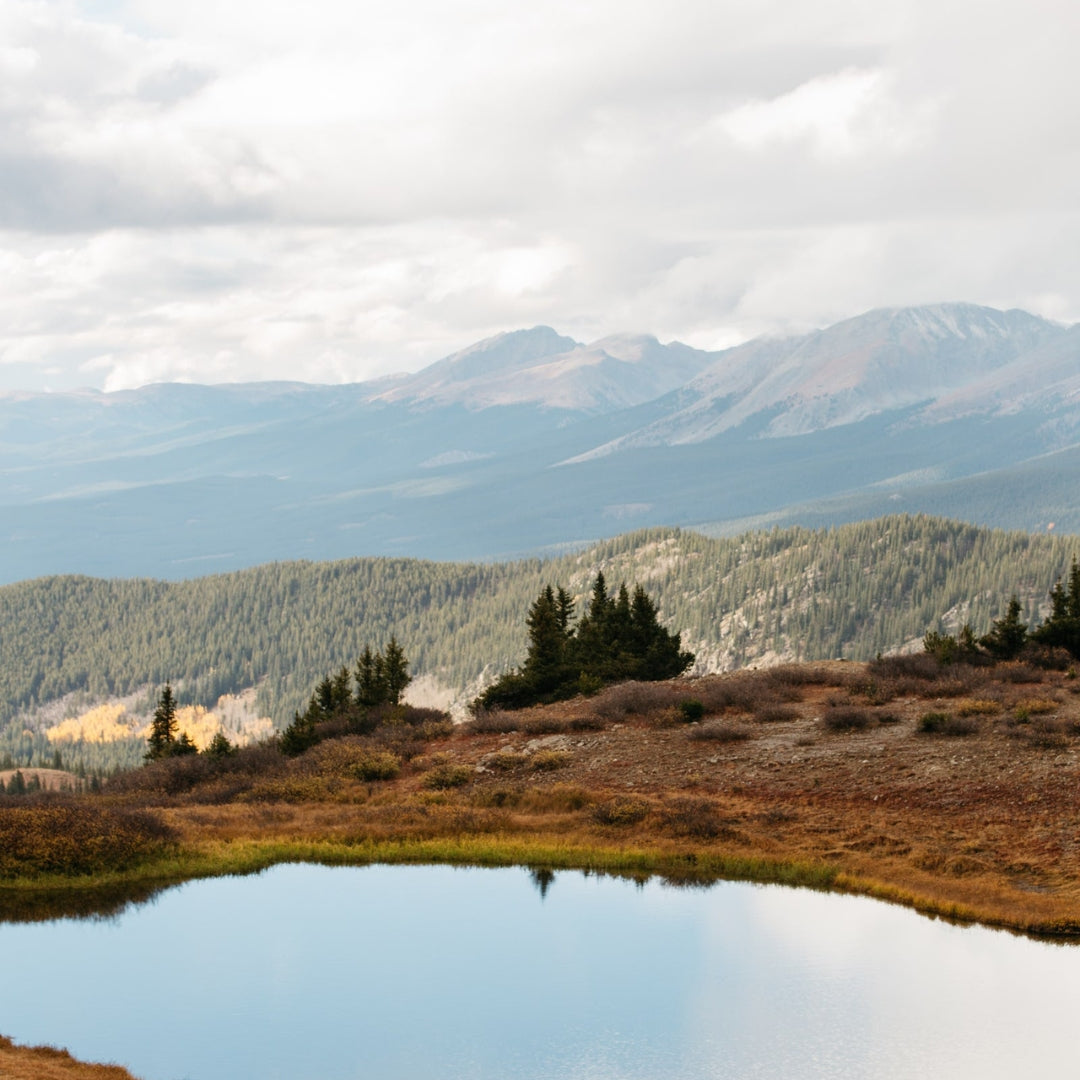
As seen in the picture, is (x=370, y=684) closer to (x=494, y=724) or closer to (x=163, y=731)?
(x=494, y=724)

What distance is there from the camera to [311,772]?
4991 centimetres

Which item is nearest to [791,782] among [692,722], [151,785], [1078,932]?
[692,722]

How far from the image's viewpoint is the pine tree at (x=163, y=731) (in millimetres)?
76312

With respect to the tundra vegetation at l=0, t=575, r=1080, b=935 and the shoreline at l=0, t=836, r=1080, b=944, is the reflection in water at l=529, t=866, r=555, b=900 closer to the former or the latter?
the shoreline at l=0, t=836, r=1080, b=944

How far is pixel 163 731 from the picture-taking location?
83625mm

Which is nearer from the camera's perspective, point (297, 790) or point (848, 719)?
point (848, 719)

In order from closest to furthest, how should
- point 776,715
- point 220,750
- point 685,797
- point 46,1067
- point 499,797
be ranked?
point 46,1067
point 685,797
point 499,797
point 776,715
point 220,750

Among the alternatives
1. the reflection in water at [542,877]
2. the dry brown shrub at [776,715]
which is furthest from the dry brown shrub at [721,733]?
the reflection in water at [542,877]

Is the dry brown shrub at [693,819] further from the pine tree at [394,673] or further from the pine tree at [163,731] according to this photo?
the pine tree at [163,731]

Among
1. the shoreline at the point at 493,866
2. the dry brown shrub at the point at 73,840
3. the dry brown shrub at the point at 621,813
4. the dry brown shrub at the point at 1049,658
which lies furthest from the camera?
the dry brown shrub at the point at 1049,658

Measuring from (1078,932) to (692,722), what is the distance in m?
22.9

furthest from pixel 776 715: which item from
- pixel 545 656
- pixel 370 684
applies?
pixel 370 684

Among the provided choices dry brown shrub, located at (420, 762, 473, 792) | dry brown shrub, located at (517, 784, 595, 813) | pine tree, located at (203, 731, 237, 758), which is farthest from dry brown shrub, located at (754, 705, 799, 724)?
pine tree, located at (203, 731, 237, 758)

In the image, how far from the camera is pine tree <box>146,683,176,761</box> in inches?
3004
